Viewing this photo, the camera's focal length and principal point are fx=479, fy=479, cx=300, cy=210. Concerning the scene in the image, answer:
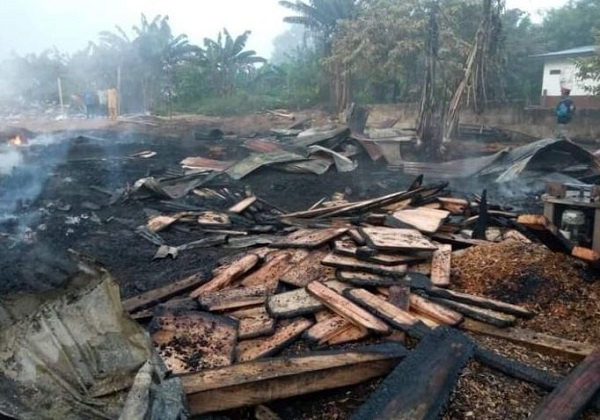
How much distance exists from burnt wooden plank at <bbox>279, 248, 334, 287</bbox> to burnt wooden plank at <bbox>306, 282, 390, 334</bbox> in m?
0.31

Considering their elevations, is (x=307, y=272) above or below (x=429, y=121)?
below

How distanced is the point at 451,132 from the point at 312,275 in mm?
10128

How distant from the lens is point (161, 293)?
466 cm

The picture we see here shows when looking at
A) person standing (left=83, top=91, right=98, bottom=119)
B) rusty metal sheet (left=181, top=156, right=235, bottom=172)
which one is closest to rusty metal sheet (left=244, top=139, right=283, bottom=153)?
rusty metal sheet (left=181, top=156, right=235, bottom=172)

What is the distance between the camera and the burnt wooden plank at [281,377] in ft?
9.34

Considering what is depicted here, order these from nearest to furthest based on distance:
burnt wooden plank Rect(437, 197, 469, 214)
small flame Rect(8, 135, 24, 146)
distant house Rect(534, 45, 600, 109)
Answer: burnt wooden plank Rect(437, 197, 469, 214)
small flame Rect(8, 135, 24, 146)
distant house Rect(534, 45, 600, 109)

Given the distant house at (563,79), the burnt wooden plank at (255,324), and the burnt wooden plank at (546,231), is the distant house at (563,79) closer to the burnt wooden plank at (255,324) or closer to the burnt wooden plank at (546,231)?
the burnt wooden plank at (546,231)

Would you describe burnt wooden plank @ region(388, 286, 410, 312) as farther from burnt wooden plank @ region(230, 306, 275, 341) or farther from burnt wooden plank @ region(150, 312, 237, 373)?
burnt wooden plank @ region(150, 312, 237, 373)

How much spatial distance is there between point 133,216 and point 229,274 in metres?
4.09

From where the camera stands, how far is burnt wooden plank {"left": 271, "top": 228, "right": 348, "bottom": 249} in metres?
5.61

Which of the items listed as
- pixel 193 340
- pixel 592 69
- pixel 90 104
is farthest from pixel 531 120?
pixel 90 104

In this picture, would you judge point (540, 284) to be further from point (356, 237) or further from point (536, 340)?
point (356, 237)

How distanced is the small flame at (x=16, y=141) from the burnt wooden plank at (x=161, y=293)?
12.9m

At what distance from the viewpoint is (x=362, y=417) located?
2.66 meters
